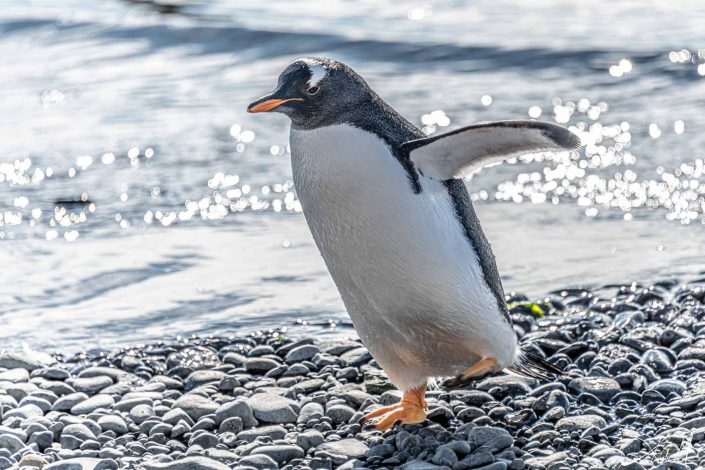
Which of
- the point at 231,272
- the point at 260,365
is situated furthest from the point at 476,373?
the point at 231,272

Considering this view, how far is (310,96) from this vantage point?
425 cm

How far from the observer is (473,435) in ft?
13.9

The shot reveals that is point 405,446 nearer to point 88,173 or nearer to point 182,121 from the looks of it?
point 88,173

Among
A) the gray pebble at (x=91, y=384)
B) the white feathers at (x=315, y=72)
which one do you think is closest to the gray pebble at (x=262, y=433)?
the gray pebble at (x=91, y=384)

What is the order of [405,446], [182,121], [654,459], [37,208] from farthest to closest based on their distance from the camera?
[182,121], [37,208], [405,446], [654,459]

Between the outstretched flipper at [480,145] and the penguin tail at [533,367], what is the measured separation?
2.66 feet

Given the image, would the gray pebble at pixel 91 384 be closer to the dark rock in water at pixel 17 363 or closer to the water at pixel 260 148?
the dark rock in water at pixel 17 363

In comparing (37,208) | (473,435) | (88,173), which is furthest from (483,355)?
(88,173)

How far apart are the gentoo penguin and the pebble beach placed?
0.73 feet

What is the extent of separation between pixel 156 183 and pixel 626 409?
4.86 metres

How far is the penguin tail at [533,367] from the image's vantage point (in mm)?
4648

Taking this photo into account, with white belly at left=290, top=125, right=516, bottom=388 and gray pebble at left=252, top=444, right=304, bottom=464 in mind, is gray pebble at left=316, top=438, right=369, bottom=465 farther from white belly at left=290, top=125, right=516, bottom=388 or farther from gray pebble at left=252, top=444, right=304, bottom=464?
white belly at left=290, top=125, right=516, bottom=388

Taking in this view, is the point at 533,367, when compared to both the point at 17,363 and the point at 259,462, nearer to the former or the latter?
the point at 259,462

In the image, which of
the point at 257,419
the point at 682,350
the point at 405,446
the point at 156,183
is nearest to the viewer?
the point at 405,446
